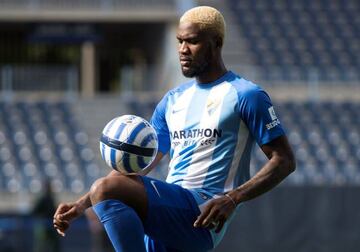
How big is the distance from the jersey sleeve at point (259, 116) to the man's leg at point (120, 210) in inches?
29.0

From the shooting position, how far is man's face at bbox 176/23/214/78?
5883mm

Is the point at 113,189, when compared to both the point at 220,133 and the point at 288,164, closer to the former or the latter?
the point at 220,133

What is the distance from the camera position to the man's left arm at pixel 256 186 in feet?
18.1

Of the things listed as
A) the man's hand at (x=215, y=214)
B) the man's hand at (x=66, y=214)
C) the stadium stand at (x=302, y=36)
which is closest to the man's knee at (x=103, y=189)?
the man's hand at (x=66, y=214)

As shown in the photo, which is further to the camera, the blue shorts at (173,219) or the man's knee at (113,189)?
the blue shorts at (173,219)

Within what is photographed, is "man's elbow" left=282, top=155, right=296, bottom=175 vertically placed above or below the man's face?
below

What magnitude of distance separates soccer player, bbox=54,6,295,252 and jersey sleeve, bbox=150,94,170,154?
7cm

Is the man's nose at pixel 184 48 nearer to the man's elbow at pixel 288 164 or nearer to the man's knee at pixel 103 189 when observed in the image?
the man's elbow at pixel 288 164

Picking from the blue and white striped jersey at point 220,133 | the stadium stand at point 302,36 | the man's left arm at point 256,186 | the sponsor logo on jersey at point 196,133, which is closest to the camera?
the man's left arm at point 256,186

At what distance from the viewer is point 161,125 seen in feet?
20.8

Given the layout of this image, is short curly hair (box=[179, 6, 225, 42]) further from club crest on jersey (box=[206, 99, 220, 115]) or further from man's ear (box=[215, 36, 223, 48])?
club crest on jersey (box=[206, 99, 220, 115])

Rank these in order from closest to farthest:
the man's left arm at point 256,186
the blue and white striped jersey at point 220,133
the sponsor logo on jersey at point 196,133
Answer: the man's left arm at point 256,186
the blue and white striped jersey at point 220,133
the sponsor logo on jersey at point 196,133

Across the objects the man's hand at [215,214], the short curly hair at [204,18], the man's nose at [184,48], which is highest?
the short curly hair at [204,18]

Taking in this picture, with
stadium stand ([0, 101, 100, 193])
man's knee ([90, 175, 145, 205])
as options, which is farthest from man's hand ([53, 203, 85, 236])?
stadium stand ([0, 101, 100, 193])
